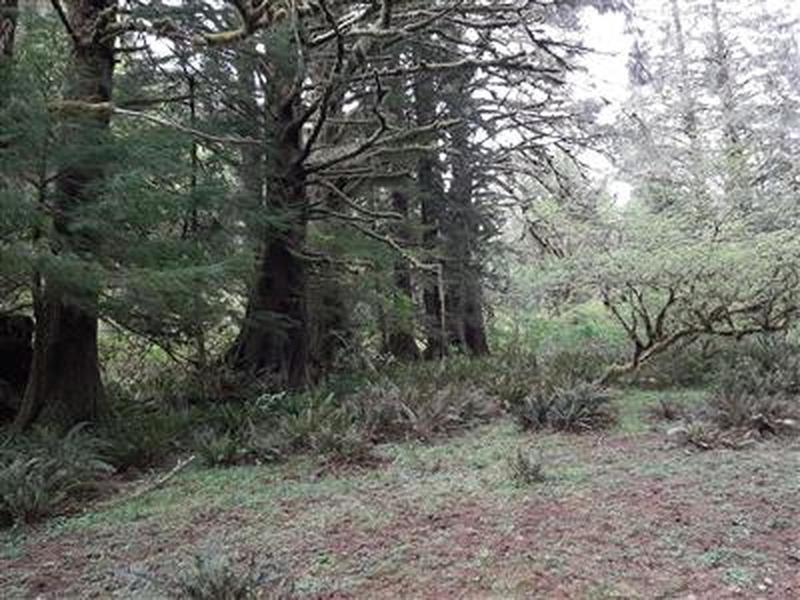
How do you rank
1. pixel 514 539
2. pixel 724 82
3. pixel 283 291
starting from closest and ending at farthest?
pixel 514 539, pixel 283 291, pixel 724 82

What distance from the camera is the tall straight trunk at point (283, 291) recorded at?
9695 mm

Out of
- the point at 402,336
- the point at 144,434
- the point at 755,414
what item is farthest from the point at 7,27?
the point at 402,336

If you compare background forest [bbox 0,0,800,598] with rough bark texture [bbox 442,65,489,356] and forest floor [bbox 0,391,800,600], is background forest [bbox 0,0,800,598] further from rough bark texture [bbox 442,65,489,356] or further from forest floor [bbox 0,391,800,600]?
forest floor [bbox 0,391,800,600]

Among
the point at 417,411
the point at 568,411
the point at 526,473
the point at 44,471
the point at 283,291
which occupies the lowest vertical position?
the point at 526,473

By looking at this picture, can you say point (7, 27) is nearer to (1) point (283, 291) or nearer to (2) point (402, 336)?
(1) point (283, 291)

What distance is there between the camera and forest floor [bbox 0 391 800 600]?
3764 millimetres

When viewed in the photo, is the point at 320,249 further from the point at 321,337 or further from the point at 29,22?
the point at 29,22

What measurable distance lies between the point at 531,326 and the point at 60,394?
12.5 m

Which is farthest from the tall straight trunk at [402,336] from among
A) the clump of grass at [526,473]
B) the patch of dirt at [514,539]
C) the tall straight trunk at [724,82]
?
the patch of dirt at [514,539]

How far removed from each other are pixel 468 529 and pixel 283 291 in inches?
247

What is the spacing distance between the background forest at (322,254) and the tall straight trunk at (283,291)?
0.12 feet

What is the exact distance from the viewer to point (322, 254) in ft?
33.7

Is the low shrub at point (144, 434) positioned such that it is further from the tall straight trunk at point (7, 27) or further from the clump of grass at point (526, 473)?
the tall straight trunk at point (7, 27)

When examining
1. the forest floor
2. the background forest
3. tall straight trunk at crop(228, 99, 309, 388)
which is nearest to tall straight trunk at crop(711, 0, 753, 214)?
the background forest
